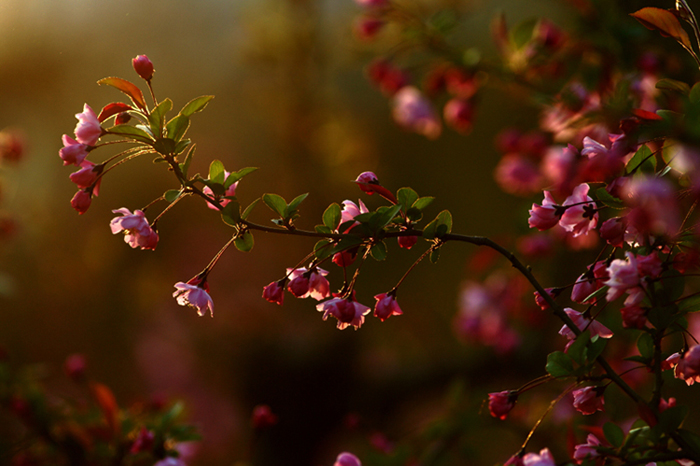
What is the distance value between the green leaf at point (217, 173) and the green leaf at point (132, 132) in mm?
60

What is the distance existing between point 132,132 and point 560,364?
441 millimetres

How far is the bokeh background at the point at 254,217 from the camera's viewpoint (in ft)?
6.59

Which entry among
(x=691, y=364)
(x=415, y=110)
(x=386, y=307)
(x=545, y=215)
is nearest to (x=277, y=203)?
(x=386, y=307)

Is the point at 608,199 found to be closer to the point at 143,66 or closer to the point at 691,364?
the point at 691,364

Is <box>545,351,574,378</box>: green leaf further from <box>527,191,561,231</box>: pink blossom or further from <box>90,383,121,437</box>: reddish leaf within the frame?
<box>90,383,121,437</box>: reddish leaf

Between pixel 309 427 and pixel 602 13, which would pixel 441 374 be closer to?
pixel 309 427

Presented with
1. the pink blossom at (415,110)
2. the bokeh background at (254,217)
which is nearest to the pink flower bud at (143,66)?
the pink blossom at (415,110)

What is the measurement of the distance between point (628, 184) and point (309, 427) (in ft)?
5.47

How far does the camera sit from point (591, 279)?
49 cm

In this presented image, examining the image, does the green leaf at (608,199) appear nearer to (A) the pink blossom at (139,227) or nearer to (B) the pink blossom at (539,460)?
(B) the pink blossom at (539,460)

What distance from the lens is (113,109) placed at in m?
0.51

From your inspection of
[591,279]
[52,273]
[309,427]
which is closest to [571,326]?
[591,279]

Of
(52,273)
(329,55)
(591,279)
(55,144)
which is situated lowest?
(52,273)

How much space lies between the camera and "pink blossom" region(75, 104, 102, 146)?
0.50m
